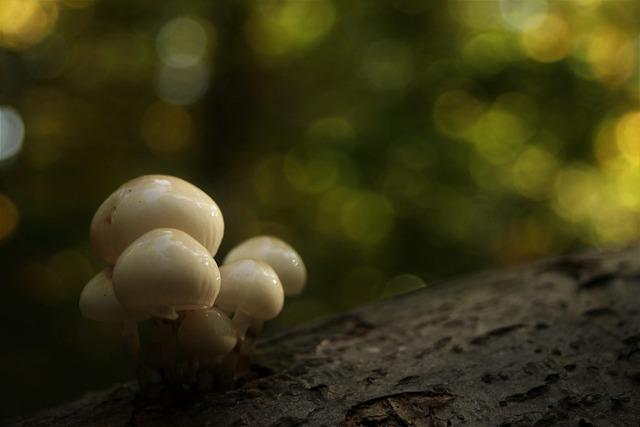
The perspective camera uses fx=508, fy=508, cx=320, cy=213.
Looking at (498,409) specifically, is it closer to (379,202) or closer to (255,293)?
(255,293)

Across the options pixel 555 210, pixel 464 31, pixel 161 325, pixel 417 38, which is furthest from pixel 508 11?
pixel 161 325

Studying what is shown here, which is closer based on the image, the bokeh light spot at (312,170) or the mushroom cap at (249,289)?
the mushroom cap at (249,289)

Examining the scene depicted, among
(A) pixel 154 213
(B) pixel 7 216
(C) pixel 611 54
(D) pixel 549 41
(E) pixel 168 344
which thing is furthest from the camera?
(C) pixel 611 54

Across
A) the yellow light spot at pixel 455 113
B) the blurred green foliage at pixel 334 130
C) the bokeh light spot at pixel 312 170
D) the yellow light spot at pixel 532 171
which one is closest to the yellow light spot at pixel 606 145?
the blurred green foliage at pixel 334 130

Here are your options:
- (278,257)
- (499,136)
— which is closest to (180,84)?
Answer: (499,136)

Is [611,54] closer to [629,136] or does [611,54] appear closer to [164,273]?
[629,136]

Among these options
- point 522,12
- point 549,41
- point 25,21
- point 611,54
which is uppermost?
point 25,21

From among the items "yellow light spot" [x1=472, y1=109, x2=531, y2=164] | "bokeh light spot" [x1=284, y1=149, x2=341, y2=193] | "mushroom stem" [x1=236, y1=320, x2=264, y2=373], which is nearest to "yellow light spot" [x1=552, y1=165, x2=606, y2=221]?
"yellow light spot" [x1=472, y1=109, x2=531, y2=164]

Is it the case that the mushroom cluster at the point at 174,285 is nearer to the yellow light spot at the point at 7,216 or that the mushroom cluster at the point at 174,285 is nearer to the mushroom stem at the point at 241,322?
the mushroom stem at the point at 241,322
